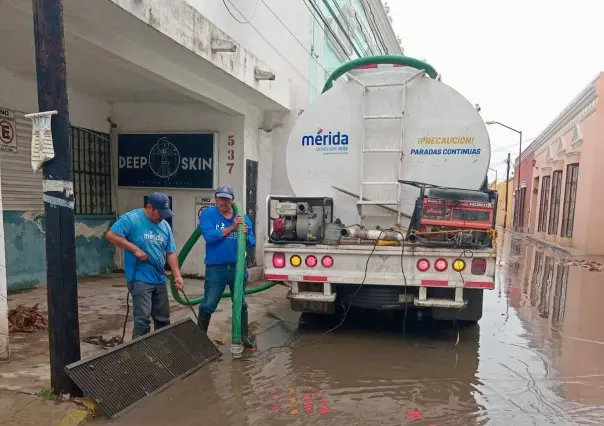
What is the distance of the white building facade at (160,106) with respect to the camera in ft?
17.0

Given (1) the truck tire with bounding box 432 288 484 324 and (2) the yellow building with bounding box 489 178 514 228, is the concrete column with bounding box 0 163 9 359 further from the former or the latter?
(2) the yellow building with bounding box 489 178 514 228

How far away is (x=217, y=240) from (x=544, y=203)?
25.2 metres

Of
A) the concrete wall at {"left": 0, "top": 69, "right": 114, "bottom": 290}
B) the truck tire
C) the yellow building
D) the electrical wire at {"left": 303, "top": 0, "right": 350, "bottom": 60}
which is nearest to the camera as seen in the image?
the truck tire

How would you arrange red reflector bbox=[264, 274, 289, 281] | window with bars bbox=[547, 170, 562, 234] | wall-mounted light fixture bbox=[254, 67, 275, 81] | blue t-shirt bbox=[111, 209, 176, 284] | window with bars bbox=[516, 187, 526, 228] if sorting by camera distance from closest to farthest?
blue t-shirt bbox=[111, 209, 176, 284] < red reflector bbox=[264, 274, 289, 281] < wall-mounted light fixture bbox=[254, 67, 275, 81] < window with bars bbox=[547, 170, 562, 234] < window with bars bbox=[516, 187, 526, 228]

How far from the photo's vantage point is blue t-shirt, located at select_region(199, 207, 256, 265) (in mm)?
4586

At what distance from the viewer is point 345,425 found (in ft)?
10.6

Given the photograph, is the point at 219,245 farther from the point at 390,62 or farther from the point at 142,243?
the point at 390,62

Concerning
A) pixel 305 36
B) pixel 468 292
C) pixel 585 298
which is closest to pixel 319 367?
pixel 468 292

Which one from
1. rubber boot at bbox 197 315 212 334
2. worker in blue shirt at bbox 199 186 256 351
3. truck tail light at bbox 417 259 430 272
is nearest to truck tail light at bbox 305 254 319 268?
worker in blue shirt at bbox 199 186 256 351

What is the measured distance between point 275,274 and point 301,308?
63 cm

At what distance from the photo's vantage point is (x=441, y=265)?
4.64 m

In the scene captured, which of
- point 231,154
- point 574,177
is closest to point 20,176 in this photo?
point 231,154

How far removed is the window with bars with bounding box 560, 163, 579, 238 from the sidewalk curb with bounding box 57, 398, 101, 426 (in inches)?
743

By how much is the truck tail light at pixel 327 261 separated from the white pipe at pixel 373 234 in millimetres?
311
